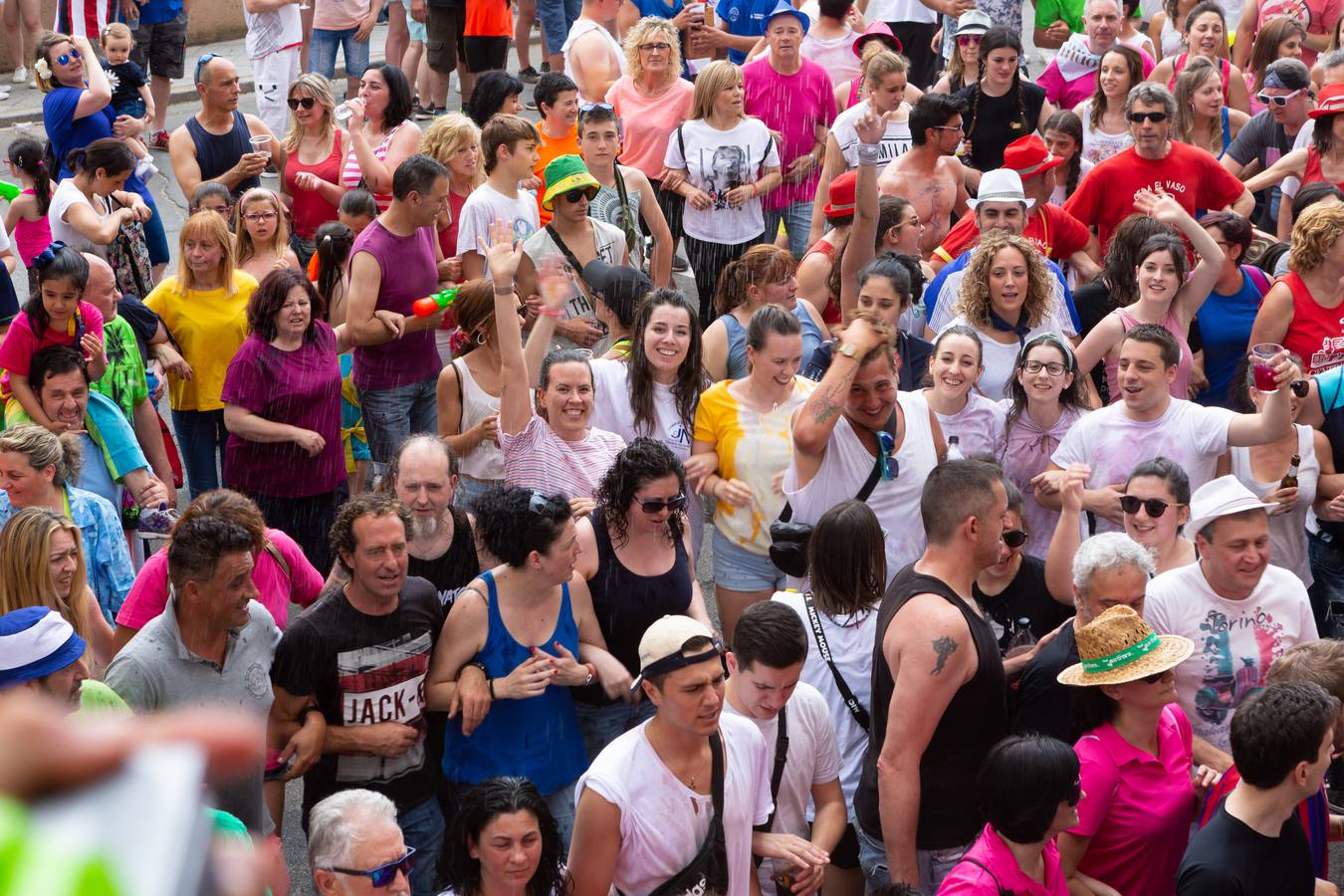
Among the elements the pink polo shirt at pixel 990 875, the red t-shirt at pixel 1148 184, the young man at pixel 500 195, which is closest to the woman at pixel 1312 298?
the red t-shirt at pixel 1148 184

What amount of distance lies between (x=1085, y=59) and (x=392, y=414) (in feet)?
19.5

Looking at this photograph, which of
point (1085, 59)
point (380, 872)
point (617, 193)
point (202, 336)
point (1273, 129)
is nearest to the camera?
point (380, 872)

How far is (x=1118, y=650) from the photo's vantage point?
4.14 m

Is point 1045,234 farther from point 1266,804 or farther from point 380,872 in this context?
point 380,872


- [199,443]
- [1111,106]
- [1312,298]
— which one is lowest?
[199,443]

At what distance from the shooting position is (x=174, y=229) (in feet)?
39.1

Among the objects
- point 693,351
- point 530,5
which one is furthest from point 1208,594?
point 530,5

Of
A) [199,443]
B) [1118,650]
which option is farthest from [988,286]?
[199,443]

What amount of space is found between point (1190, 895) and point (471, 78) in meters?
10.4

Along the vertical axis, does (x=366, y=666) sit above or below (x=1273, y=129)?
below

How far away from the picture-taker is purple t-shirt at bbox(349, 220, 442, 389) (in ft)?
23.1

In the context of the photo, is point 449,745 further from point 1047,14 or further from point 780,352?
point 1047,14

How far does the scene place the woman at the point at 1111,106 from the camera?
9.31 meters

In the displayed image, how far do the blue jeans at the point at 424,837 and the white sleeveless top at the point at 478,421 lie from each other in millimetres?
1703
